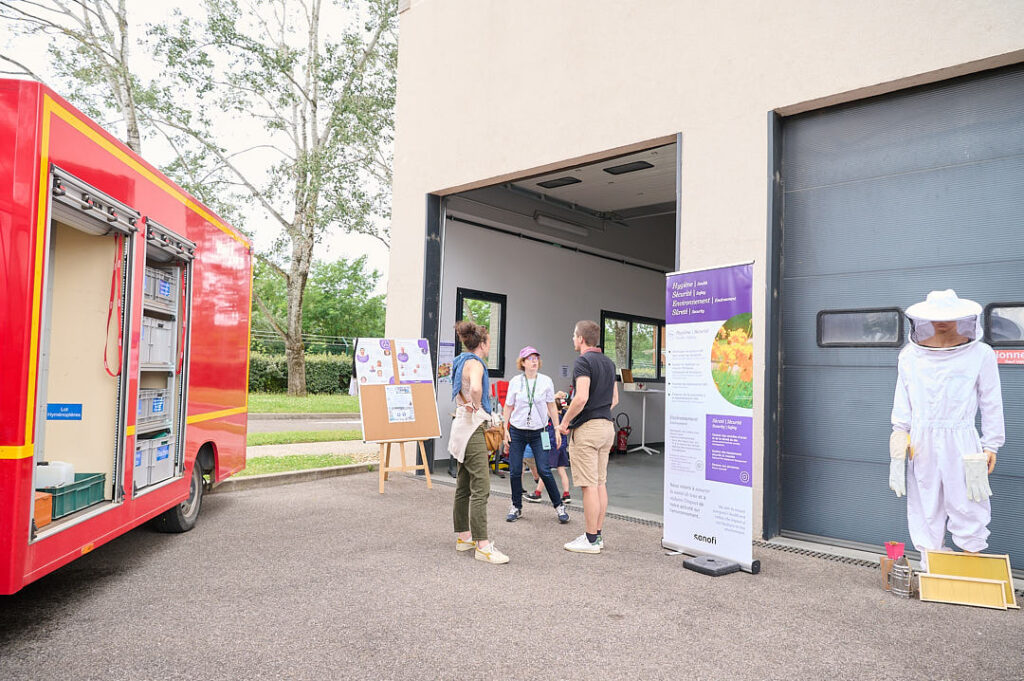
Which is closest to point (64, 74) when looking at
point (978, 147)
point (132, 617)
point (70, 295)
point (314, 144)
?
point (314, 144)

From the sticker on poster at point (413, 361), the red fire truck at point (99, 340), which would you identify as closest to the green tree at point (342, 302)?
the sticker on poster at point (413, 361)

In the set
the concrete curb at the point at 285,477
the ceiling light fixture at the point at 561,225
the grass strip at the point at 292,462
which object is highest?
the ceiling light fixture at the point at 561,225

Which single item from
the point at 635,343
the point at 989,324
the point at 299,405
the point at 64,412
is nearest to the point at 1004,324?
the point at 989,324

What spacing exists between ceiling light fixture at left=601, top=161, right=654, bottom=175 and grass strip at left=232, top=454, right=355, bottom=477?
5.31 meters

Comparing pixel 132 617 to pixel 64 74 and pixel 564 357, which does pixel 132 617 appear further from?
pixel 64 74

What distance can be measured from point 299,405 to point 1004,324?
18.5 metres

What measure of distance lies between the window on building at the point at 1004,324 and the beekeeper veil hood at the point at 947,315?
2.46 feet

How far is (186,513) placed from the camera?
18.7 feet

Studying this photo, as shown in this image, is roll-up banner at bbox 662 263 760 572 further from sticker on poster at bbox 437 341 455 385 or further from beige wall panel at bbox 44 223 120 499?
sticker on poster at bbox 437 341 455 385

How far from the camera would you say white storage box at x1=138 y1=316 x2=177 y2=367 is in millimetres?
4699

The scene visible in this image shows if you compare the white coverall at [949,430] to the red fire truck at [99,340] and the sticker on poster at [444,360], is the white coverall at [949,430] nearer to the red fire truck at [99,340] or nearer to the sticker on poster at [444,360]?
the red fire truck at [99,340]

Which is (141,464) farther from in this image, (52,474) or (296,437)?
(296,437)

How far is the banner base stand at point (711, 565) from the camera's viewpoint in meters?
4.75

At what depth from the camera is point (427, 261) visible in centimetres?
886
